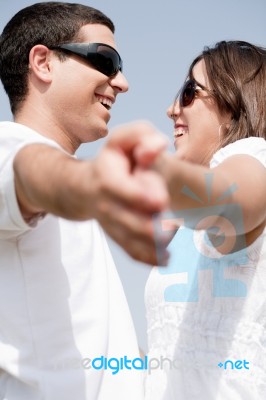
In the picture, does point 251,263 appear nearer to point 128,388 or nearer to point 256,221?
point 256,221

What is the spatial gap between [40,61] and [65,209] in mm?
2171

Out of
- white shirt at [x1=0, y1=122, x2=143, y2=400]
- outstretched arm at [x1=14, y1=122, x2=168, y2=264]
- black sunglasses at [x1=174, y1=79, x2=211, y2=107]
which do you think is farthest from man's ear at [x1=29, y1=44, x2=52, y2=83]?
outstretched arm at [x1=14, y1=122, x2=168, y2=264]

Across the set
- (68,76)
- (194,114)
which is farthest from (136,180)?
(68,76)

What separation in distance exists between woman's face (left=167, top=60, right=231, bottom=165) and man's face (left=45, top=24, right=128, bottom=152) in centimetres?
51

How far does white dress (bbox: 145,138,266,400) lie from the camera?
7.80 ft

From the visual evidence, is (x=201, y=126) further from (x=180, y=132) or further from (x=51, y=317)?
(x=51, y=317)

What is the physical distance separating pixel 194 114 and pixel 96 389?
1.58 m

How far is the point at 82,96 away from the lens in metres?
3.21

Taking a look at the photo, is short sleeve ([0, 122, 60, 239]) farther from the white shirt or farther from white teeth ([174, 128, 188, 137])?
white teeth ([174, 128, 188, 137])

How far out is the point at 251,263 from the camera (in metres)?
2.37

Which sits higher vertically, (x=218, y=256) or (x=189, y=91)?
(x=189, y=91)

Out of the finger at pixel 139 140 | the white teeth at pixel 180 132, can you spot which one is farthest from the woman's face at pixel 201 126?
the finger at pixel 139 140

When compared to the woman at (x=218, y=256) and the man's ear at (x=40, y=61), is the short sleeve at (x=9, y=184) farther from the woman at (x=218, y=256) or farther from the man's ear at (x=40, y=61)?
the man's ear at (x=40, y=61)

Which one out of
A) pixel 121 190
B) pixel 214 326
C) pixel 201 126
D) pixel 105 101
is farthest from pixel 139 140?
pixel 105 101
